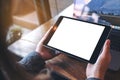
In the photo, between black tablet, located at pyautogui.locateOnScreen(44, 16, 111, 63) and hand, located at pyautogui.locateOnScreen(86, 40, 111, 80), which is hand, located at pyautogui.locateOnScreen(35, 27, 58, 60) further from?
hand, located at pyautogui.locateOnScreen(86, 40, 111, 80)

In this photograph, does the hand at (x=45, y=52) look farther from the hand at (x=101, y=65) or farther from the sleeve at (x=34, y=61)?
the hand at (x=101, y=65)

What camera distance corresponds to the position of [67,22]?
779 millimetres

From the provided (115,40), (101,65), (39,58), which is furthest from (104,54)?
(39,58)

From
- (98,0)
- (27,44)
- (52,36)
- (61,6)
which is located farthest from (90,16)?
(61,6)

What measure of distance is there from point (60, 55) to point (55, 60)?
3 centimetres

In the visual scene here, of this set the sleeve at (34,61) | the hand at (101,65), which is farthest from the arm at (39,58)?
the hand at (101,65)

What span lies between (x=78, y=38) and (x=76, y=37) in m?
0.01

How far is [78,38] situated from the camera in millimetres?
711

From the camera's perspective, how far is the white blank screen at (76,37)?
A: 2.19ft

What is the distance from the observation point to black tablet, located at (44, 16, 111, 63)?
654mm

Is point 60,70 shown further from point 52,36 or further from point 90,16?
point 90,16

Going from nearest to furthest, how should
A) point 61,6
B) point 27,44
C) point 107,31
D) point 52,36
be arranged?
point 107,31 → point 52,36 → point 27,44 → point 61,6

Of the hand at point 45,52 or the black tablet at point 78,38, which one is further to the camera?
the hand at point 45,52

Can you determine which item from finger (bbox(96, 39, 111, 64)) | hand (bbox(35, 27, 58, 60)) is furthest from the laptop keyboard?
hand (bbox(35, 27, 58, 60))
